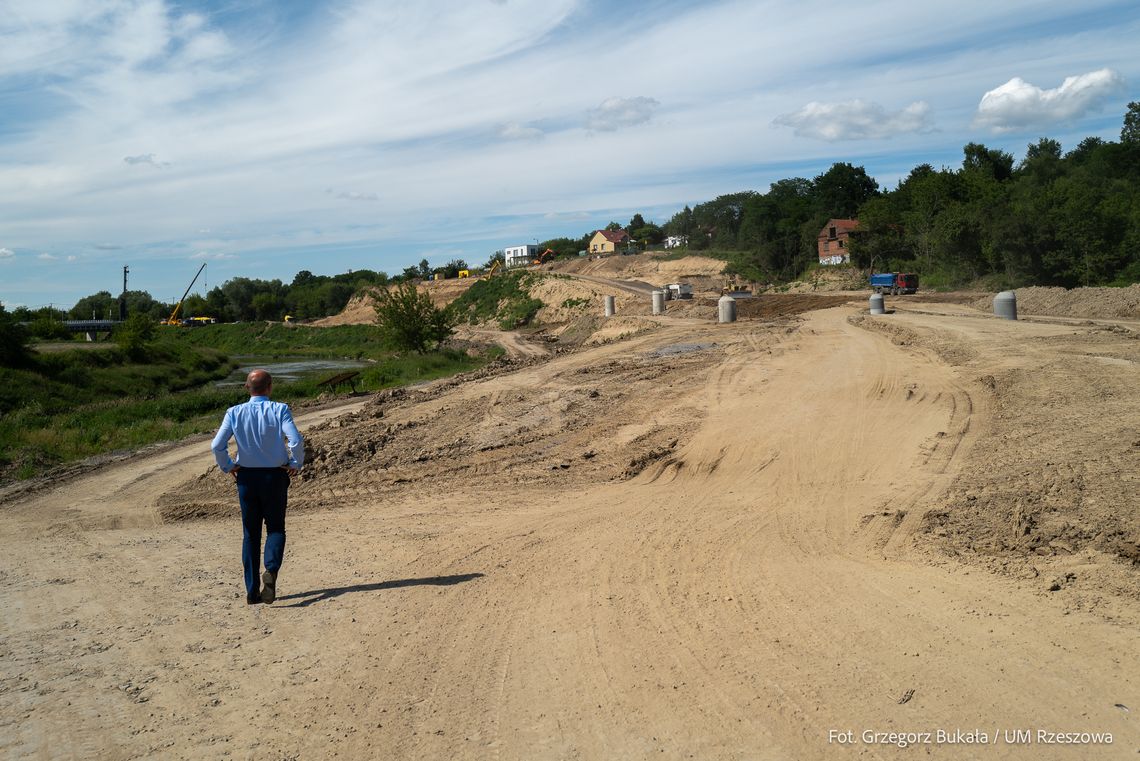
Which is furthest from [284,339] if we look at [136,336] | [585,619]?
[585,619]

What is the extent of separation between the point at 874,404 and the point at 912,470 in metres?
4.47

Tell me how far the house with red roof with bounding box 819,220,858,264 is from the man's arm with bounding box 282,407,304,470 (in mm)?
72985

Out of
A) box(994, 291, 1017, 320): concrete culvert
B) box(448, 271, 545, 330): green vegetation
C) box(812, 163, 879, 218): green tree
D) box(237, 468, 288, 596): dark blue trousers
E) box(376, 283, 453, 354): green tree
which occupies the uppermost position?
box(812, 163, 879, 218): green tree

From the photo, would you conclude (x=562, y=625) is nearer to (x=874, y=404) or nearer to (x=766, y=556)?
(x=766, y=556)

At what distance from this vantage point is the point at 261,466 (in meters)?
6.87

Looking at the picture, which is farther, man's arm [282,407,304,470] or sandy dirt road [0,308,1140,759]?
man's arm [282,407,304,470]

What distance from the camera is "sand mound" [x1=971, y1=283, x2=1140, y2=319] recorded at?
29188 millimetres

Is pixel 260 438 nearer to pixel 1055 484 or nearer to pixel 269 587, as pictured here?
pixel 269 587

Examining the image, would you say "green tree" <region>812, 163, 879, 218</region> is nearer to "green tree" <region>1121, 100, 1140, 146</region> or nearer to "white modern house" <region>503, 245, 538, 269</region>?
"green tree" <region>1121, 100, 1140, 146</region>

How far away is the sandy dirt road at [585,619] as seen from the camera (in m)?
4.69

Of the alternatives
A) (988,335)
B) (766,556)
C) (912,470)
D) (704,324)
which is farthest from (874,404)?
(704,324)

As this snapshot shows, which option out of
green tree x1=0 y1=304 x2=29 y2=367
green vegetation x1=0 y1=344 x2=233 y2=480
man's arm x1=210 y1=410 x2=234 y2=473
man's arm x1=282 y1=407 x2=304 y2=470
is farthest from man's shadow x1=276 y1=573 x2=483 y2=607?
green tree x1=0 y1=304 x2=29 y2=367

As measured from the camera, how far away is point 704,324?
3438 centimetres

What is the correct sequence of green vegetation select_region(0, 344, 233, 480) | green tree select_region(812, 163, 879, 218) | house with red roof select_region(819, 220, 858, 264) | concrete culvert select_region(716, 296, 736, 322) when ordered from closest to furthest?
green vegetation select_region(0, 344, 233, 480) → concrete culvert select_region(716, 296, 736, 322) → house with red roof select_region(819, 220, 858, 264) → green tree select_region(812, 163, 879, 218)
